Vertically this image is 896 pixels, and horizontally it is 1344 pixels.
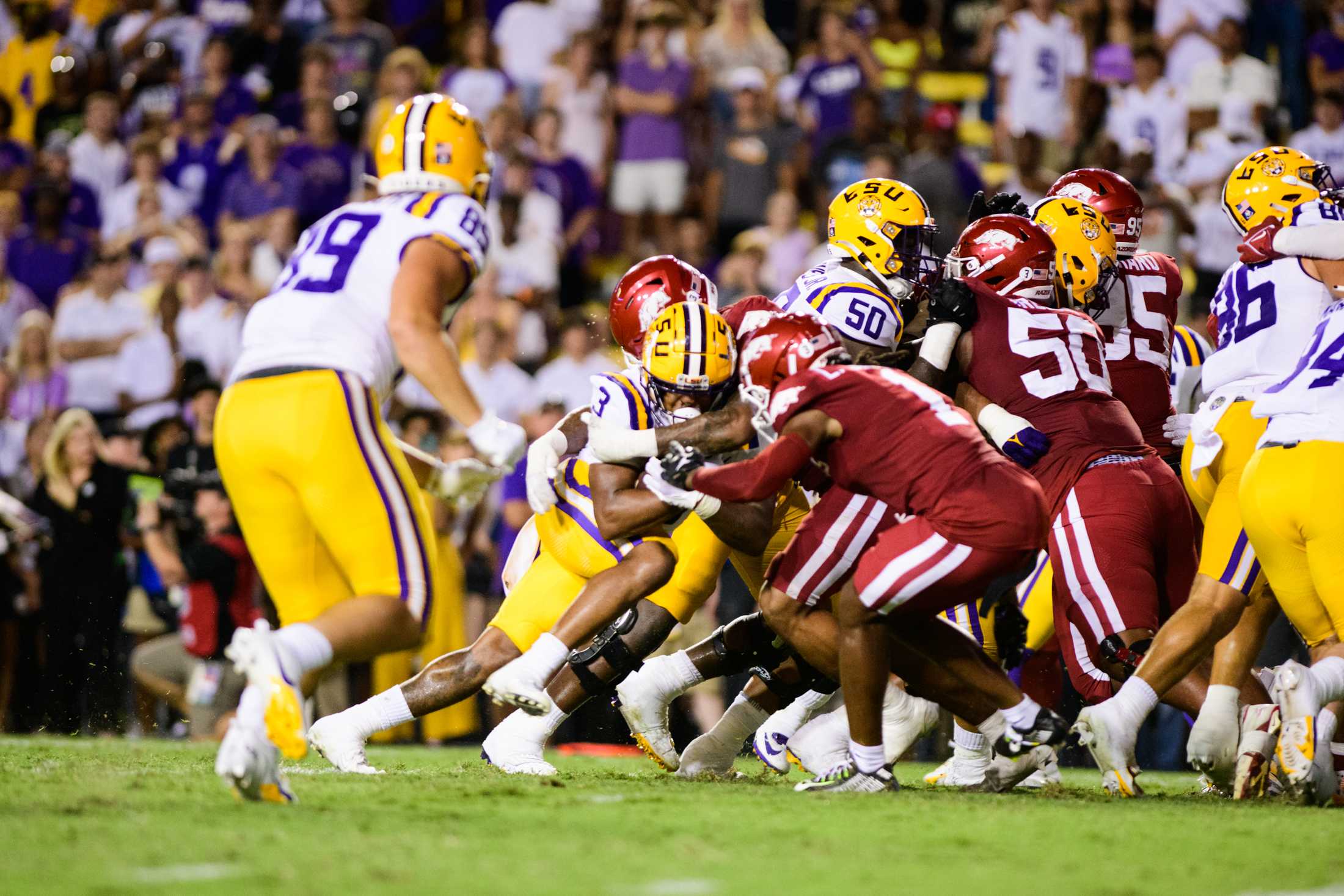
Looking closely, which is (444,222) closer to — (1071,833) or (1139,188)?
(1071,833)

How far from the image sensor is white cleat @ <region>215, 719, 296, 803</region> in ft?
14.6

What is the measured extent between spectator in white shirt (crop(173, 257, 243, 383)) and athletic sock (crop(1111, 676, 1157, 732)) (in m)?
8.03

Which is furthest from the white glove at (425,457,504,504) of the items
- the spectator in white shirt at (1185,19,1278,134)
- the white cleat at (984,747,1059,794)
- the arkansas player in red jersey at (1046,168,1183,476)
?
the spectator in white shirt at (1185,19,1278,134)

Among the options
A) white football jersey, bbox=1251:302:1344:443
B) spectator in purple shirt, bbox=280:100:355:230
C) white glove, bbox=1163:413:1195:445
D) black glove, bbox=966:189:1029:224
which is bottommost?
white glove, bbox=1163:413:1195:445

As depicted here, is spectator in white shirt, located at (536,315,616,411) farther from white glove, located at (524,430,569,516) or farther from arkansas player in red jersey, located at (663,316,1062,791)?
arkansas player in red jersey, located at (663,316,1062,791)

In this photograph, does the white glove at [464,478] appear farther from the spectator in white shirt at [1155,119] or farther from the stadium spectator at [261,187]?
the spectator in white shirt at [1155,119]

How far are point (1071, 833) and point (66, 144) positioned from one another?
12.9m

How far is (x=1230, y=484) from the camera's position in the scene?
638 cm

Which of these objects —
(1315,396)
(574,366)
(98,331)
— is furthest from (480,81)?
(1315,396)

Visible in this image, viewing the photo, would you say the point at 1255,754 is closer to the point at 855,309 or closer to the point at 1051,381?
the point at 1051,381

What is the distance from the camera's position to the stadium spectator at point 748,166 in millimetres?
13102

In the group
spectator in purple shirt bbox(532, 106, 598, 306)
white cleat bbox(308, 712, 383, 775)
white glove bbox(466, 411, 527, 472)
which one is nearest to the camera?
white glove bbox(466, 411, 527, 472)

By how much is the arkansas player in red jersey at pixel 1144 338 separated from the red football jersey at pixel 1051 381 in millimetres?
492

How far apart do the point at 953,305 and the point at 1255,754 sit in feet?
6.73
